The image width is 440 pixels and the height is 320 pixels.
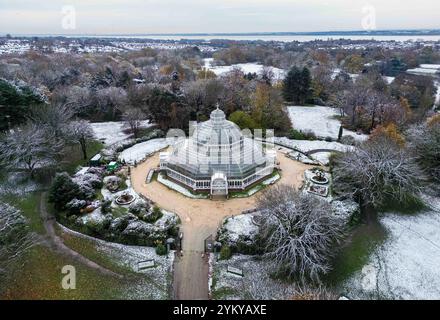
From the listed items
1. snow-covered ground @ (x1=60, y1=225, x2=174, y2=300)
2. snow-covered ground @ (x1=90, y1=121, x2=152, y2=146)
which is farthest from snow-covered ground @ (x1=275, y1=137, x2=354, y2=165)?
snow-covered ground @ (x1=60, y1=225, x2=174, y2=300)

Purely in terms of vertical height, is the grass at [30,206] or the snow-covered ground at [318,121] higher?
the snow-covered ground at [318,121]

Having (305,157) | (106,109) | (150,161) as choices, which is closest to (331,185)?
(305,157)

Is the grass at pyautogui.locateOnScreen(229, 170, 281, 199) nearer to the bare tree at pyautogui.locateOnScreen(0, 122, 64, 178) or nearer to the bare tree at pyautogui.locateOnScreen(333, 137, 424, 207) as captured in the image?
the bare tree at pyautogui.locateOnScreen(333, 137, 424, 207)

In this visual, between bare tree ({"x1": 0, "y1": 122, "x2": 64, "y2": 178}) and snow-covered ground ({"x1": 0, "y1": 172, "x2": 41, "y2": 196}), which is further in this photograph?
bare tree ({"x1": 0, "y1": 122, "x2": 64, "y2": 178})

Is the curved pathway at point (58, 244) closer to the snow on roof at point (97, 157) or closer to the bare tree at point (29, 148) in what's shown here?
the bare tree at point (29, 148)

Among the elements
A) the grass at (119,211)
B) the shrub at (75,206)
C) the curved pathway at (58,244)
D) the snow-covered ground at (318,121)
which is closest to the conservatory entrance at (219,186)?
the grass at (119,211)

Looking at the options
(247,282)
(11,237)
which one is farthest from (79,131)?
(247,282)
